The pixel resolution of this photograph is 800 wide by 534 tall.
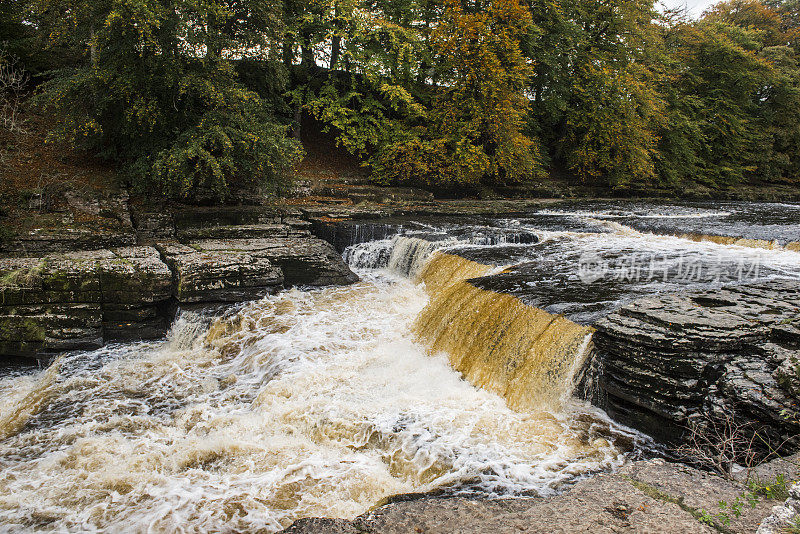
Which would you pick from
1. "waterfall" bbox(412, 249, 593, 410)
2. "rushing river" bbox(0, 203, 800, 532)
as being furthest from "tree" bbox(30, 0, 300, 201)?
"waterfall" bbox(412, 249, 593, 410)

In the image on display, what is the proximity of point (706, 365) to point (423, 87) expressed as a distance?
51.4 ft

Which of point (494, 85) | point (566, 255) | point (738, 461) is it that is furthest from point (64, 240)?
point (494, 85)

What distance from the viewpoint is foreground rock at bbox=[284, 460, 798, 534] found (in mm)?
2379

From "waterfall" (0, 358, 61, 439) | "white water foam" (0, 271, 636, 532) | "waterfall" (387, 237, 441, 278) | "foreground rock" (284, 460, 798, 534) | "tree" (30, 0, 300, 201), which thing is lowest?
"waterfall" (0, 358, 61, 439)

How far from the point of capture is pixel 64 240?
26.5ft

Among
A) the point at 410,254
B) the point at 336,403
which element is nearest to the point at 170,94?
the point at 410,254

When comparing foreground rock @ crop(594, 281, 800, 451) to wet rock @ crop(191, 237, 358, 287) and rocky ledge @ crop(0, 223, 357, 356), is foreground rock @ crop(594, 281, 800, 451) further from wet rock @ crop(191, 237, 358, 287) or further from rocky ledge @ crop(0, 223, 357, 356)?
rocky ledge @ crop(0, 223, 357, 356)

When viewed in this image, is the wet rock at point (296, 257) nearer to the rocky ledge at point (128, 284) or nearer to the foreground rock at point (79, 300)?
the rocky ledge at point (128, 284)

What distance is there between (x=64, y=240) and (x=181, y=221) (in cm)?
236

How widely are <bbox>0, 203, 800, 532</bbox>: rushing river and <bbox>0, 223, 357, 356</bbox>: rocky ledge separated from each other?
0.33 metres

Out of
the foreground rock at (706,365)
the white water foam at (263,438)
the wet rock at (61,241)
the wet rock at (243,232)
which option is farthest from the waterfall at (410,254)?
the wet rock at (61,241)

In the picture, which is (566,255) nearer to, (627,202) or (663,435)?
(663,435)

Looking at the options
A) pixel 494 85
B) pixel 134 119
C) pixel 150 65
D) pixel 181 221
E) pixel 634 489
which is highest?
pixel 494 85

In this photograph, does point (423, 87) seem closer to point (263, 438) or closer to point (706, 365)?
point (706, 365)
